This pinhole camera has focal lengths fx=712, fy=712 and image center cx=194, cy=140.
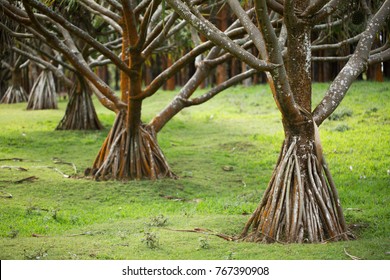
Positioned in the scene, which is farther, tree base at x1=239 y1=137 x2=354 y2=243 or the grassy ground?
tree base at x1=239 y1=137 x2=354 y2=243

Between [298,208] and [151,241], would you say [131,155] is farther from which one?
[298,208]

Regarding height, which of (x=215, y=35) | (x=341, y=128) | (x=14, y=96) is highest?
(x=215, y=35)

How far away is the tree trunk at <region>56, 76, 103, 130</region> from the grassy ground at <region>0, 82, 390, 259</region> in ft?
1.36

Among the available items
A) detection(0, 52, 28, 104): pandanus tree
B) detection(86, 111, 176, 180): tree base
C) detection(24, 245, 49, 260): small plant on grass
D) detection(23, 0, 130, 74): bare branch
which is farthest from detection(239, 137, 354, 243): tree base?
detection(0, 52, 28, 104): pandanus tree

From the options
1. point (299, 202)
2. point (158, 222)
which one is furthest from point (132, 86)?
point (299, 202)

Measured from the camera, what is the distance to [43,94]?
21891 mm

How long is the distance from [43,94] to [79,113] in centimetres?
529

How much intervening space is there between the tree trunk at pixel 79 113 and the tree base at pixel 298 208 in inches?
392

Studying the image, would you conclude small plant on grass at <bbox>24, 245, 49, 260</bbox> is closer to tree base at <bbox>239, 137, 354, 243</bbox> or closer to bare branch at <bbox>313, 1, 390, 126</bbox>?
tree base at <bbox>239, 137, 354, 243</bbox>

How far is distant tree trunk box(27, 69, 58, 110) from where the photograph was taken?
2173 cm

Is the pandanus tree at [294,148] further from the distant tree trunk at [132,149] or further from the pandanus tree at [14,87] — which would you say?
the pandanus tree at [14,87]

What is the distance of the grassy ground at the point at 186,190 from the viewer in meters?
7.11
